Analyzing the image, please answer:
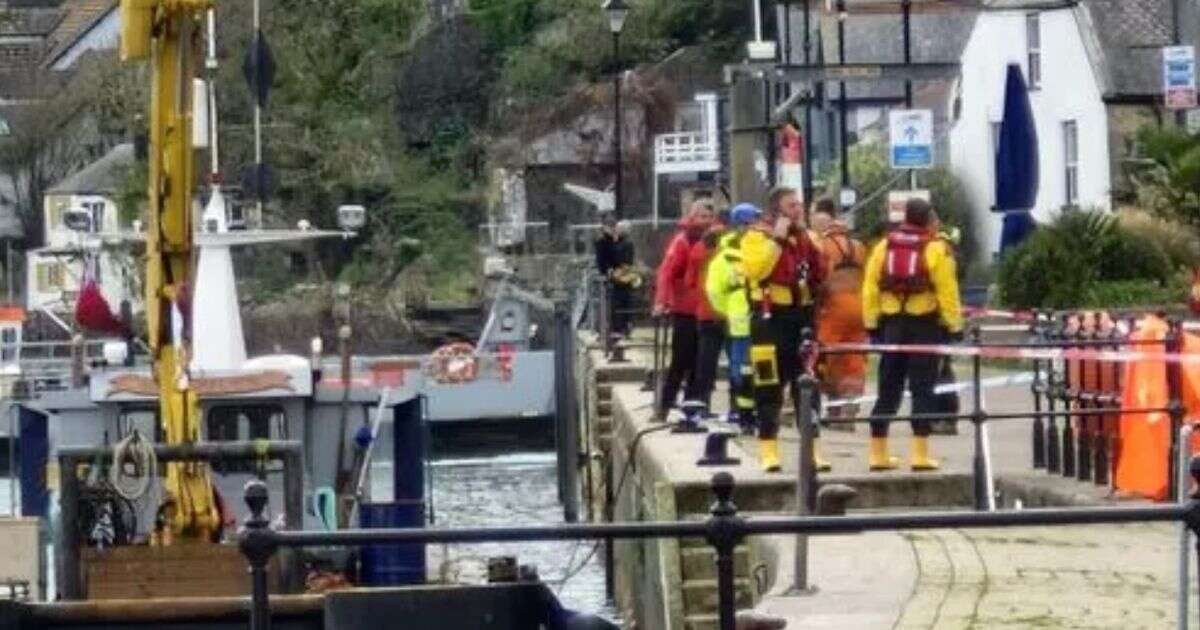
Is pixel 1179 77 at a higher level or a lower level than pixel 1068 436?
higher

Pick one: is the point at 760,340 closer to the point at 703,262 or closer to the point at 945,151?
the point at 703,262

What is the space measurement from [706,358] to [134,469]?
5.92m

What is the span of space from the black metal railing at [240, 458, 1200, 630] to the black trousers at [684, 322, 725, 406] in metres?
14.9

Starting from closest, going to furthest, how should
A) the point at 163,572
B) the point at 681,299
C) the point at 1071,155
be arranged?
the point at 163,572
the point at 681,299
the point at 1071,155

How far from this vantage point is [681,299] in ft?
81.0

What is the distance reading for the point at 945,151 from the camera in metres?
63.2

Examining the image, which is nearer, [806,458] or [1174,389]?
[806,458]

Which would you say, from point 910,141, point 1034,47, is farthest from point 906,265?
point 1034,47

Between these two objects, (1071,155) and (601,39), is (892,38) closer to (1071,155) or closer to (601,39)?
(601,39)

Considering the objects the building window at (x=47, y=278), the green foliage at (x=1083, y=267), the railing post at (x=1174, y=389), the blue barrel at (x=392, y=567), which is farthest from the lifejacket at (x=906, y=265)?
the building window at (x=47, y=278)

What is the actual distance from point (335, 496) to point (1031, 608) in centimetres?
1189

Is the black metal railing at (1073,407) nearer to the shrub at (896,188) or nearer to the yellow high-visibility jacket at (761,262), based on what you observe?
the yellow high-visibility jacket at (761,262)

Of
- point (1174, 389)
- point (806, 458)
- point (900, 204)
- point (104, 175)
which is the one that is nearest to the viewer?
point (806, 458)

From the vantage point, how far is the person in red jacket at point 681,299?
80.7 ft
